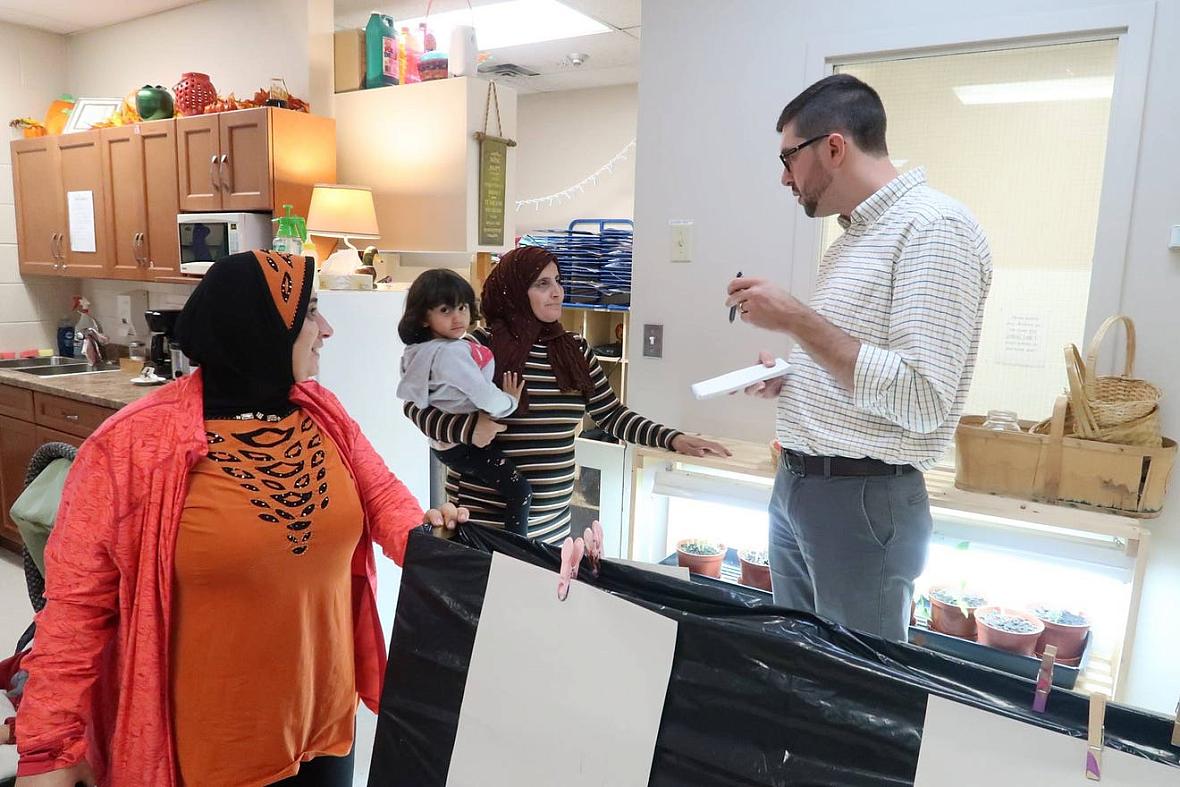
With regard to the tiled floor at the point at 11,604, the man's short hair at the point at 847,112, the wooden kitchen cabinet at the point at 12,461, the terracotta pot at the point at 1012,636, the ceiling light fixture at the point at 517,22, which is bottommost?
the tiled floor at the point at 11,604

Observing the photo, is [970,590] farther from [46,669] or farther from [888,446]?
[46,669]

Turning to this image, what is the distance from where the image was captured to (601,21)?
4.09 meters

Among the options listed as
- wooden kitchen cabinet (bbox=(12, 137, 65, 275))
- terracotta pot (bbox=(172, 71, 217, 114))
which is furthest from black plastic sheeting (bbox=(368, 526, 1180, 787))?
wooden kitchen cabinet (bbox=(12, 137, 65, 275))

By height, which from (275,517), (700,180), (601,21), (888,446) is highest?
(601,21)

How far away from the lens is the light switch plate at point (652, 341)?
271cm

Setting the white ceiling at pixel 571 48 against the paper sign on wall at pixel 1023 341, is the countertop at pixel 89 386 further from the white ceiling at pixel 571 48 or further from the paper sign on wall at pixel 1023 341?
the paper sign on wall at pixel 1023 341

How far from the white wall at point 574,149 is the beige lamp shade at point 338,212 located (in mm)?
2498

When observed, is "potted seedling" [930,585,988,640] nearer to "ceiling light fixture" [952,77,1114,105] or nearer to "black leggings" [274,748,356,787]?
"ceiling light fixture" [952,77,1114,105]

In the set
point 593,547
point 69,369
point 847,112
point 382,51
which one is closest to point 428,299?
point 847,112

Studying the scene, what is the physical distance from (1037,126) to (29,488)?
2719 millimetres

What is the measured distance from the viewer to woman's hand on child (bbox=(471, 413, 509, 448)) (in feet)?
6.75

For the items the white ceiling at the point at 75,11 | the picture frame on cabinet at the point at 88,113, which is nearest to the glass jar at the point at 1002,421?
the white ceiling at the point at 75,11

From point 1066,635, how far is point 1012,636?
0.14 m

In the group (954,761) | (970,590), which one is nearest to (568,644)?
(954,761)
